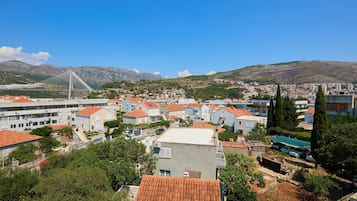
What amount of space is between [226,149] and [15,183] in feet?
72.8

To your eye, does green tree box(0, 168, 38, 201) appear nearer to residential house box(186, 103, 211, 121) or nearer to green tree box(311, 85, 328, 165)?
green tree box(311, 85, 328, 165)

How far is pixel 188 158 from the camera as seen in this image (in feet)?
45.0

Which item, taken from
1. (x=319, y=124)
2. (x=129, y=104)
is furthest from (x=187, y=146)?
(x=129, y=104)

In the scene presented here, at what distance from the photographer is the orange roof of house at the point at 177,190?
30.6ft

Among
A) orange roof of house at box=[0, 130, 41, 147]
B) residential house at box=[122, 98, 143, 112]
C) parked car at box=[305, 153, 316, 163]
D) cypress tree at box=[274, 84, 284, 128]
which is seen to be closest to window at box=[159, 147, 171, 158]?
parked car at box=[305, 153, 316, 163]

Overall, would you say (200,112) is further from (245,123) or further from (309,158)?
(309,158)

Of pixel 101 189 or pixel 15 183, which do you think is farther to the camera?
pixel 15 183

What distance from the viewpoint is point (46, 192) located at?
27.1 feet

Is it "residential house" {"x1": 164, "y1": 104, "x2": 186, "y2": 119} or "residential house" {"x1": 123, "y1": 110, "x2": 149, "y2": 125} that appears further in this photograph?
"residential house" {"x1": 164, "y1": 104, "x2": 186, "y2": 119}

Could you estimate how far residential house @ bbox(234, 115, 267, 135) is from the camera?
3972 cm

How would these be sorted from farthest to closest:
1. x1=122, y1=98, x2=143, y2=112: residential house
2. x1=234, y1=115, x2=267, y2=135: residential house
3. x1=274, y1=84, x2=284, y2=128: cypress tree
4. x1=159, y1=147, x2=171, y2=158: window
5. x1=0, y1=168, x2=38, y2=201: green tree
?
x1=122, y1=98, x2=143, y2=112: residential house
x1=234, y1=115, x2=267, y2=135: residential house
x1=274, y1=84, x2=284, y2=128: cypress tree
x1=159, y1=147, x2=171, y2=158: window
x1=0, y1=168, x2=38, y2=201: green tree

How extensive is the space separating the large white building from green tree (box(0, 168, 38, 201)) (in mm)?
36751

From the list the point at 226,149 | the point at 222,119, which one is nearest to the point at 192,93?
the point at 222,119

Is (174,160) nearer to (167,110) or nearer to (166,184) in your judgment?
(166,184)
